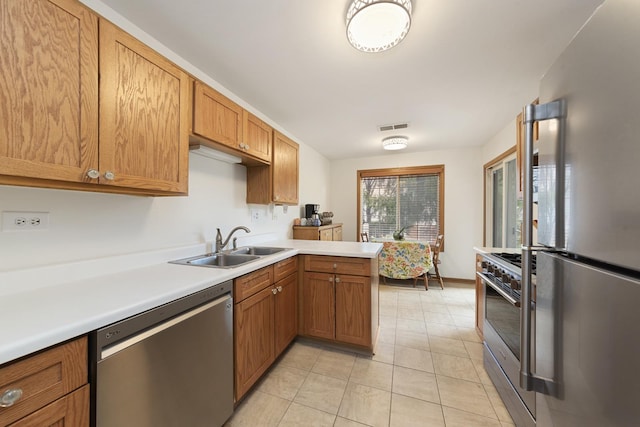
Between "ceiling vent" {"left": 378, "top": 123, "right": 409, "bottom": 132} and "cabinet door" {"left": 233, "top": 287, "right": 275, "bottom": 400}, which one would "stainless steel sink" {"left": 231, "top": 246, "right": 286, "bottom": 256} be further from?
"ceiling vent" {"left": 378, "top": 123, "right": 409, "bottom": 132}

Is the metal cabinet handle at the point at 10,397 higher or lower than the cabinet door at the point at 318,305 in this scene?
higher

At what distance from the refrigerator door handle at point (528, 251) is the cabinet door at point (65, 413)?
55.4 inches

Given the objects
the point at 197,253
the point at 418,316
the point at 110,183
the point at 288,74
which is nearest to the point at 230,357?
the point at 197,253

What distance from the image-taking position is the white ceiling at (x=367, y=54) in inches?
53.9

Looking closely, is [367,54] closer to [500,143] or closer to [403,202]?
[500,143]

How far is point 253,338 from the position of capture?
5.35ft

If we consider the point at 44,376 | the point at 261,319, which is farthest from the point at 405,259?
the point at 44,376

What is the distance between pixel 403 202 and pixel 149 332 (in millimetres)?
4524

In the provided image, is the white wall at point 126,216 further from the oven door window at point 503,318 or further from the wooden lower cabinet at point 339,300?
the oven door window at point 503,318

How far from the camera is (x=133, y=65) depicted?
123cm

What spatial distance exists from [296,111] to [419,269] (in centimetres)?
291

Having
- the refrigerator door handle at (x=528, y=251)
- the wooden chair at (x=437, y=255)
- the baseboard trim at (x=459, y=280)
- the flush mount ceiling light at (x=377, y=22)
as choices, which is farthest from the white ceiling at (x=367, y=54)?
the baseboard trim at (x=459, y=280)

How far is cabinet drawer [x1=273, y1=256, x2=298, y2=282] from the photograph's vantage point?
1922 millimetres

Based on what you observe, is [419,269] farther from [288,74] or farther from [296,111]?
[288,74]
